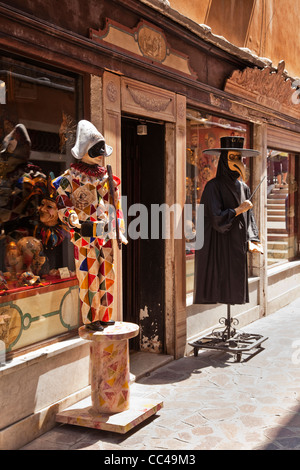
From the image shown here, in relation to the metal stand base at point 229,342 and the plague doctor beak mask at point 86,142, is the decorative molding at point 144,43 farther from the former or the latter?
the metal stand base at point 229,342

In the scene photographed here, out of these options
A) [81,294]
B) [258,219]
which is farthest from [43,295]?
[258,219]

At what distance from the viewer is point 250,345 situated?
7.08 metres

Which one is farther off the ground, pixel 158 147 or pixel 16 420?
pixel 158 147

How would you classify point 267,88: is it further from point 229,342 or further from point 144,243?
point 229,342

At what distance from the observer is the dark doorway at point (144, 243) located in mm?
6633

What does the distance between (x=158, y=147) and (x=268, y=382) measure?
111 inches

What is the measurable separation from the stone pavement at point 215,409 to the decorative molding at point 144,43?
330 centimetres

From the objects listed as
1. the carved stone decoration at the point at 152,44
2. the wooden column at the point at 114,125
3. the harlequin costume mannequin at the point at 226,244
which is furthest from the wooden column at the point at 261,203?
the wooden column at the point at 114,125

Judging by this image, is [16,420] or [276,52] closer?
[16,420]

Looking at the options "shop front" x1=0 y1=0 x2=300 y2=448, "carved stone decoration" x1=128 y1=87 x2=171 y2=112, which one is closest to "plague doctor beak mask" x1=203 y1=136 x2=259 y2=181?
"shop front" x1=0 y1=0 x2=300 y2=448

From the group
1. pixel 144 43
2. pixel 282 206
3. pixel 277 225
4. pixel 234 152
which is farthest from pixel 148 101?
pixel 282 206

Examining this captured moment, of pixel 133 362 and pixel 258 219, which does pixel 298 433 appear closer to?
pixel 133 362
